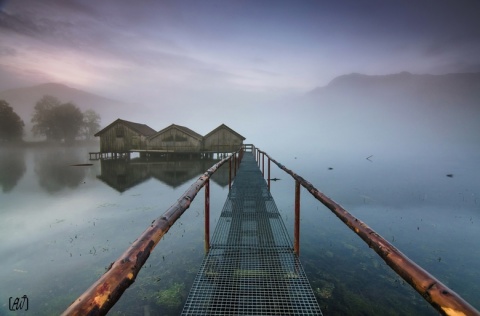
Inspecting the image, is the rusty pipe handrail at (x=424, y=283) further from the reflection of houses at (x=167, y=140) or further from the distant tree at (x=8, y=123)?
the distant tree at (x=8, y=123)

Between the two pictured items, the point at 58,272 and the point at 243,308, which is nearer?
the point at 243,308

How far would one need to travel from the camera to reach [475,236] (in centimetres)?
1091

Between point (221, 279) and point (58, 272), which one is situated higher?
point (221, 279)

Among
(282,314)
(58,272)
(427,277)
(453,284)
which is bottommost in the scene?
(453,284)

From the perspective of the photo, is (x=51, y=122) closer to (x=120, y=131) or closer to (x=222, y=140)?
(x=120, y=131)

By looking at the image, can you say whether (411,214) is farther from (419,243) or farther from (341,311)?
(341,311)

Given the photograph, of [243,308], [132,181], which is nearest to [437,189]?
[243,308]

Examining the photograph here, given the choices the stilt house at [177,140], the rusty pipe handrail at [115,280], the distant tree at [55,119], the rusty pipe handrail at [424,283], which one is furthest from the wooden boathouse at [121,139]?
the distant tree at [55,119]

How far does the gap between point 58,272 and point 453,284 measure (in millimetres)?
12074

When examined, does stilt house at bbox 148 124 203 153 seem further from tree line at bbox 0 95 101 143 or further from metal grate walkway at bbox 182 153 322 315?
tree line at bbox 0 95 101 143

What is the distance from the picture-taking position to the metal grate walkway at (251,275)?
9.68 feet

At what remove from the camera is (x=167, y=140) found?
3412 cm

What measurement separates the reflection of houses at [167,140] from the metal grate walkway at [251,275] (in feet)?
96.2

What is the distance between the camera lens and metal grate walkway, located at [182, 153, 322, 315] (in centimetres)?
295
